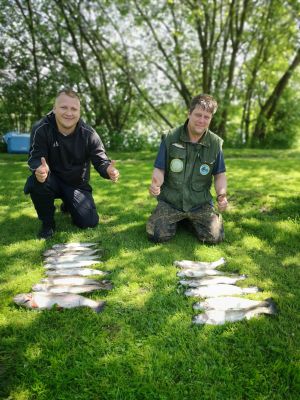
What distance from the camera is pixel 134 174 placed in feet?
31.0

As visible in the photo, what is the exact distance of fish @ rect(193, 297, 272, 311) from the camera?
10.4 feet

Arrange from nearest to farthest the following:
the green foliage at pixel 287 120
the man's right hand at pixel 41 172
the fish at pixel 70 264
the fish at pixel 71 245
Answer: the fish at pixel 70 264, the man's right hand at pixel 41 172, the fish at pixel 71 245, the green foliage at pixel 287 120

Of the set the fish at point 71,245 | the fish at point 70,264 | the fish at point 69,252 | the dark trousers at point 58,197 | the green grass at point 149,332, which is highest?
the dark trousers at point 58,197

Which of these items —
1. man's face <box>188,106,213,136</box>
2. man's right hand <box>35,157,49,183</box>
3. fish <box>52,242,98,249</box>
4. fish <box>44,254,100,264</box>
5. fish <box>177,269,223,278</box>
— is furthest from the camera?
fish <box>52,242,98,249</box>

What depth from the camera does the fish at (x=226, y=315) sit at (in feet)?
9.95

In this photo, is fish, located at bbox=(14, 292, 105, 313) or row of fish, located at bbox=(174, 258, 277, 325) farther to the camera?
fish, located at bbox=(14, 292, 105, 313)

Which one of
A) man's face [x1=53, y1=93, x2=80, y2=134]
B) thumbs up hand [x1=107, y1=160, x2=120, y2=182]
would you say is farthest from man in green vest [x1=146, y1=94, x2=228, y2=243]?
man's face [x1=53, y1=93, x2=80, y2=134]

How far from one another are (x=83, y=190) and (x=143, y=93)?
1489cm

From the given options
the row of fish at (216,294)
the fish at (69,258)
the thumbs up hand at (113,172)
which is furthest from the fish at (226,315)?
the thumbs up hand at (113,172)

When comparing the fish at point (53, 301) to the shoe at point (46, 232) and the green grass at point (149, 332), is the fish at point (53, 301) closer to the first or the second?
the green grass at point (149, 332)

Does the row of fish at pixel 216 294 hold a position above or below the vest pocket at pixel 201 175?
below

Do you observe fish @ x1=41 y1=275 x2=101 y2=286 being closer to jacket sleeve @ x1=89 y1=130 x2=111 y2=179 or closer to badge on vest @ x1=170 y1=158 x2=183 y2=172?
jacket sleeve @ x1=89 y1=130 x2=111 y2=179

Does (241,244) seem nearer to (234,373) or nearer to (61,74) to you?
(234,373)

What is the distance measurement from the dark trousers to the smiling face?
5.99 feet
